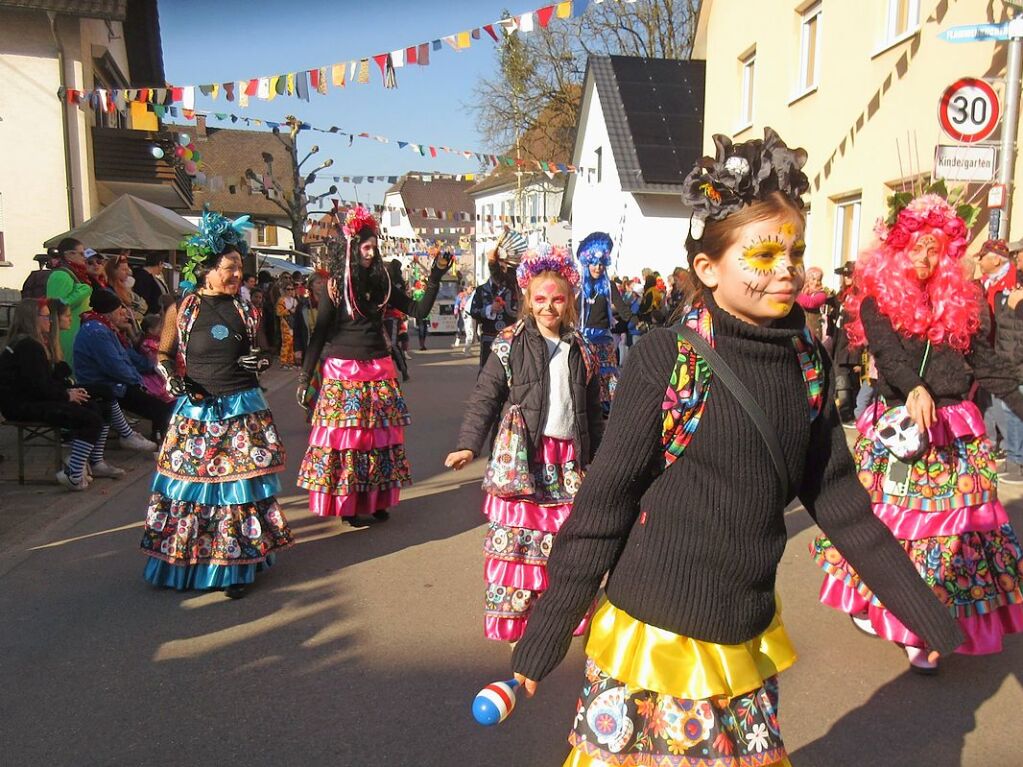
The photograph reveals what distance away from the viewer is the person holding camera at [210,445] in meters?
4.60

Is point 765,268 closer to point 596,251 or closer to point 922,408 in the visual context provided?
point 922,408

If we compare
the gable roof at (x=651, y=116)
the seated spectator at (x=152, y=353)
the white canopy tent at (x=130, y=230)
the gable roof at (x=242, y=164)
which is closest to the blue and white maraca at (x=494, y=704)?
the seated spectator at (x=152, y=353)

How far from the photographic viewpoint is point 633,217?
75.6ft

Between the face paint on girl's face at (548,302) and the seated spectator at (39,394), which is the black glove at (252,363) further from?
the seated spectator at (39,394)

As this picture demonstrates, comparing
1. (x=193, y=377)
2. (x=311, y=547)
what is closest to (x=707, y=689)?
(x=193, y=377)

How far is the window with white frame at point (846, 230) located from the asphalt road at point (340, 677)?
8.08m

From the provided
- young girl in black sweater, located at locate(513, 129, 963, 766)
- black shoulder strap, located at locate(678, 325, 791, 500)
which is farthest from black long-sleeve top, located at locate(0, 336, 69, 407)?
black shoulder strap, located at locate(678, 325, 791, 500)

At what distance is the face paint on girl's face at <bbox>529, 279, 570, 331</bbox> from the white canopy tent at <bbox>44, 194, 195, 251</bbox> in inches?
335

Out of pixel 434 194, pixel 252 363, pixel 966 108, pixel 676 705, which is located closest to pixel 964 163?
pixel 966 108

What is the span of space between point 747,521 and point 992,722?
222 centimetres

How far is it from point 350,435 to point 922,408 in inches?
140

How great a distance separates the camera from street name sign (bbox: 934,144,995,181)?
24.4 ft

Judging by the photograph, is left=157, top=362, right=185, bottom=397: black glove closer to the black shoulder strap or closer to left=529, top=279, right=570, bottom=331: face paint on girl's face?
left=529, top=279, right=570, bottom=331: face paint on girl's face

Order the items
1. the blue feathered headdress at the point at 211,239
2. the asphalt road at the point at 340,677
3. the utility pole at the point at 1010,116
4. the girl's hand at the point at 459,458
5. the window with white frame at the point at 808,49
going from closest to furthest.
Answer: the asphalt road at the point at 340,677 → the girl's hand at the point at 459,458 → the blue feathered headdress at the point at 211,239 → the utility pole at the point at 1010,116 → the window with white frame at the point at 808,49
